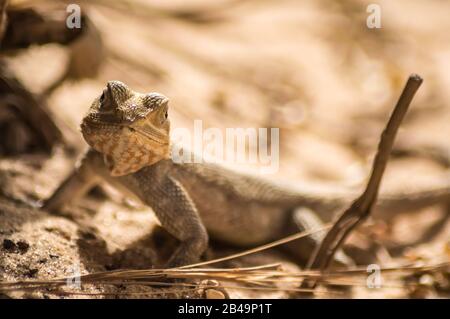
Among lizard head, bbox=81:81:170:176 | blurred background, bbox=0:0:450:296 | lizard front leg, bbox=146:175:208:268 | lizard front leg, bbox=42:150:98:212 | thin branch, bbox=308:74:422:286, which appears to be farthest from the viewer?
blurred background, bbox=0:0:450:296

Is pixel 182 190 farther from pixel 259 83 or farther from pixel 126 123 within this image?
pixel 259 83

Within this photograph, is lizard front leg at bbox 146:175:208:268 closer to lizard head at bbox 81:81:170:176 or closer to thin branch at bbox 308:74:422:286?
lizard head at bbox 81:81:170:176

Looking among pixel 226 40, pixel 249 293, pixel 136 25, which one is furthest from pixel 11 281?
pixel 226 40

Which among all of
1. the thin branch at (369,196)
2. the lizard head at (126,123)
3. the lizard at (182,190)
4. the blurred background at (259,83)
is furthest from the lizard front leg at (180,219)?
the thin branch at (369,196)

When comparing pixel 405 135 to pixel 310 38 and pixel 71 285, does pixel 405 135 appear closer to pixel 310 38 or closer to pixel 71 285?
pixel 310 38

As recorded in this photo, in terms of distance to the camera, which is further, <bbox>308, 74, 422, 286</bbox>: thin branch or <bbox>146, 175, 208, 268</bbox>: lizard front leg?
→ <bbox>146, 175, 208, 268</bbox>: lizard front leg

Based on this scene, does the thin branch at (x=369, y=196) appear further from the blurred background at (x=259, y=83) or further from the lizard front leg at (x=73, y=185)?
the lizard front leg at (x=73, y=185)

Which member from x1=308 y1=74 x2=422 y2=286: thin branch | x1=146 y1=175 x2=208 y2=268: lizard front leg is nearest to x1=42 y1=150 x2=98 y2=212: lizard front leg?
x1=146 y1=175 x2=208 y2=268: lizard front leg
